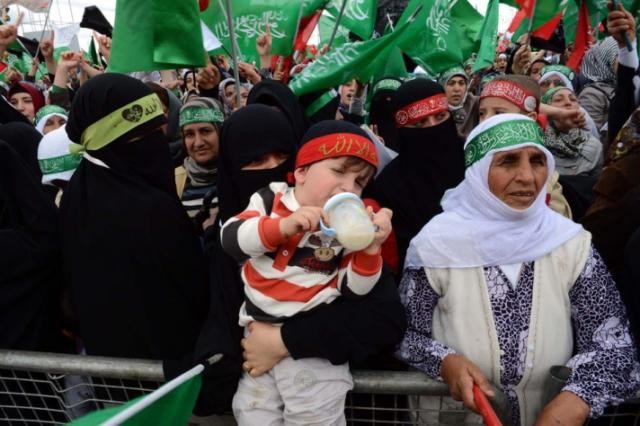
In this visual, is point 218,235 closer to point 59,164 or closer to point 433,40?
point 59,164

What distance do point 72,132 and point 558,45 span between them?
6.77m

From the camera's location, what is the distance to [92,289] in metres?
2.13

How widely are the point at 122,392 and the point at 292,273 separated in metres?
1.05

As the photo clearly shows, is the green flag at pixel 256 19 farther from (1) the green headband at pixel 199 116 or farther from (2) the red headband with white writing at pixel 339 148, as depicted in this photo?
(2) the red headband with white writing at pixel 339 148

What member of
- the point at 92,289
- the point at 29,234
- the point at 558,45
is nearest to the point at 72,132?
the point at 29,234

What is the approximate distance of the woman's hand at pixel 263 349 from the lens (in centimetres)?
177

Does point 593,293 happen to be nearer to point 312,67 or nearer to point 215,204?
point 215,204

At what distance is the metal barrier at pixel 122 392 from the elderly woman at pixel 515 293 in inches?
5.4

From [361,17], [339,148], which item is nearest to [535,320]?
[339,148]

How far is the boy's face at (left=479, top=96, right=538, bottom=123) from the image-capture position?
3.06 metres

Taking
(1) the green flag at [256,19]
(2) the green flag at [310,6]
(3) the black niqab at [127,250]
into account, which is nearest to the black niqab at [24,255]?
(3) the black niqab at [127,250]

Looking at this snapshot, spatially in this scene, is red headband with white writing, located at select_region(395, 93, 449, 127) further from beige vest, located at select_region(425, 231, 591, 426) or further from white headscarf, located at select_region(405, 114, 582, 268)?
beige vest, located at select_region(425, 231, 591, 426)

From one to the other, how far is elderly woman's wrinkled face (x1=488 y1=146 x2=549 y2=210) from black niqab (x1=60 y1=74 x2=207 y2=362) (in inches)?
50.4

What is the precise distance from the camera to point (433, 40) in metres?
4.49
